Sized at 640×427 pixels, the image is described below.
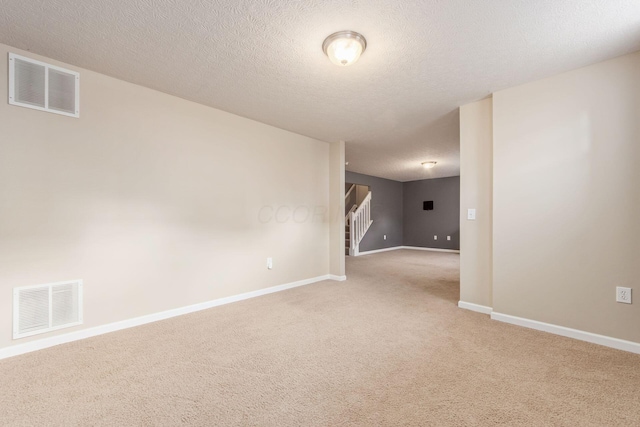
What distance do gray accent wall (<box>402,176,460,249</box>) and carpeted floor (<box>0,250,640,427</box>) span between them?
5914mm

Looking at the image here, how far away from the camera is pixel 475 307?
3.05 meters

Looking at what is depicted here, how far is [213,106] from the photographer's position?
10.3 feet

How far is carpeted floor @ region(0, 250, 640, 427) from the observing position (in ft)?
4.67

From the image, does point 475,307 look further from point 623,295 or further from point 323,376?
point 323,376

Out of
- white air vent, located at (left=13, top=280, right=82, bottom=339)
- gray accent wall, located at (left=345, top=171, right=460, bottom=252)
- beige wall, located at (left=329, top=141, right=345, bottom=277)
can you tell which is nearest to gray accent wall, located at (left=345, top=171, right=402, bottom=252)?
gray accent wall, located at (left=345, top=171, right=460, bottom=252)

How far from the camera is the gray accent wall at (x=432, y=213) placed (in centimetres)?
820

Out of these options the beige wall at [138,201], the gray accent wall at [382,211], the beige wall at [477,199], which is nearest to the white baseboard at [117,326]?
the beige wall at [138,201]

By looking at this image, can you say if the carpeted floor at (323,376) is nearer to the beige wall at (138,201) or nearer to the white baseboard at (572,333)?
the white baseboard at (572,333)

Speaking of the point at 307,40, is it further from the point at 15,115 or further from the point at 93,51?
the point at 15,115

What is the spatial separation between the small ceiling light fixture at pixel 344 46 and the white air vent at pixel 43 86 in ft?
6.91

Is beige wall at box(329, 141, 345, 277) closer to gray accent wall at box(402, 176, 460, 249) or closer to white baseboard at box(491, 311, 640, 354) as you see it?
white baseboard at box(491, 311, 640, 354)

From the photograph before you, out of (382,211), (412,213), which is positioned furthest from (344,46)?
(412,213)

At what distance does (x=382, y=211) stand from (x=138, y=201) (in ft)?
22.5

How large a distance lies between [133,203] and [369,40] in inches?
97.1
